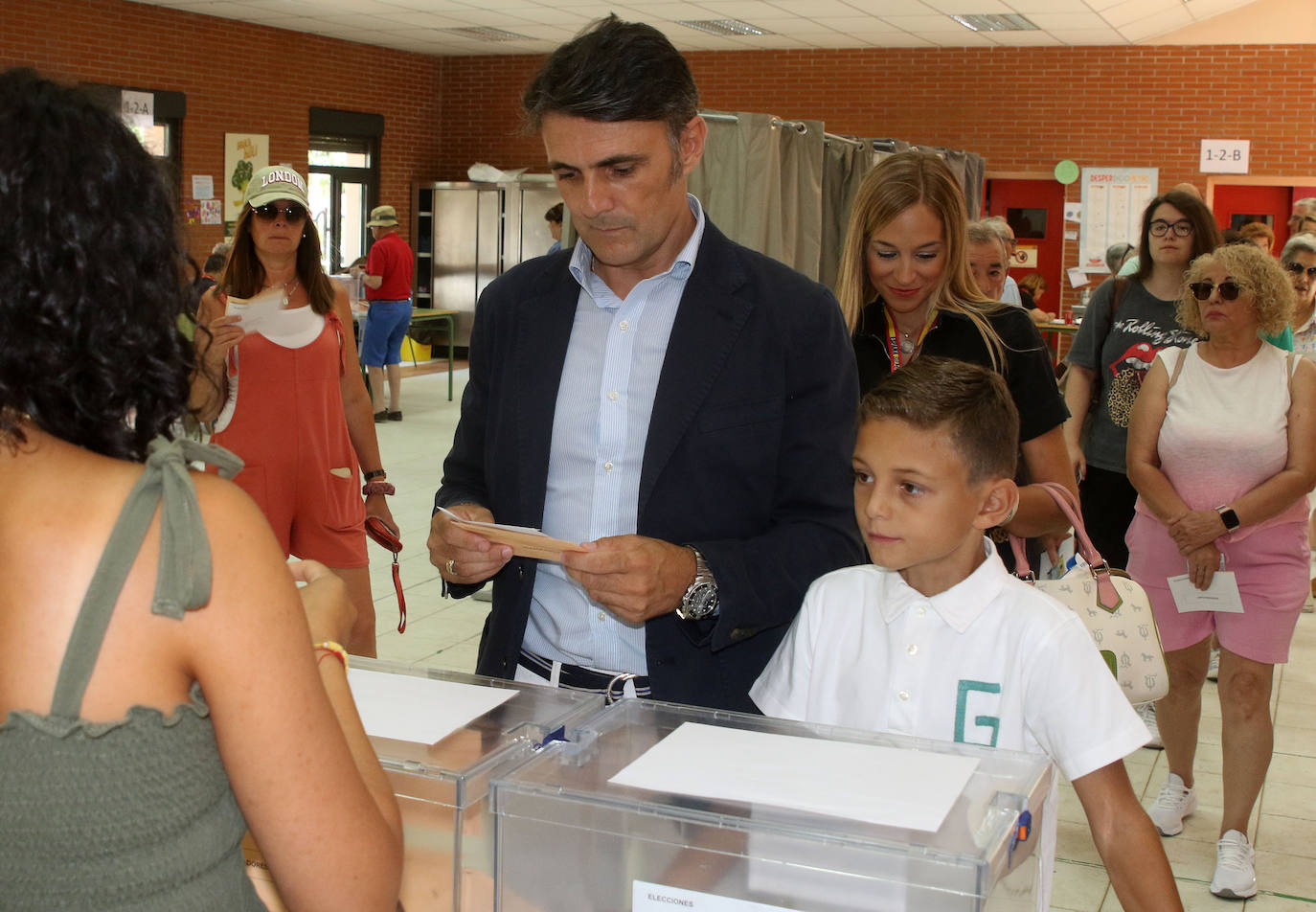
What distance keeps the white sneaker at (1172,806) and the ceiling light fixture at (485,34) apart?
477 inches

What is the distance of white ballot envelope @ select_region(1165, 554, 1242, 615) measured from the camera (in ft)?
11.3

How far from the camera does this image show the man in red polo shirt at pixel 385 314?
1148cm

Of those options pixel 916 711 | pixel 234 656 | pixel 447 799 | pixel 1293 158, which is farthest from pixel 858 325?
pixel 1293 158

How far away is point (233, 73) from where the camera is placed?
13.9 meters

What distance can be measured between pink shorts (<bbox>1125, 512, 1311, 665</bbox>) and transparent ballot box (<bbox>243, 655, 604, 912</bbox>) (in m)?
2.61

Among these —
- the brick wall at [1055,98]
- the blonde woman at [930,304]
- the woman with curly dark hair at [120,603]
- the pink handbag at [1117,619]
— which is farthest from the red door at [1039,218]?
the woman with curly dark hair at [120,603]

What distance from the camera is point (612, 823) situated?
3.64ft

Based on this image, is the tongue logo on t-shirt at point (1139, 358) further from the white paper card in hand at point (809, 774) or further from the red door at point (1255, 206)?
the red door at point (1255, 206)

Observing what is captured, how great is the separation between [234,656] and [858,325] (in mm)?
2099

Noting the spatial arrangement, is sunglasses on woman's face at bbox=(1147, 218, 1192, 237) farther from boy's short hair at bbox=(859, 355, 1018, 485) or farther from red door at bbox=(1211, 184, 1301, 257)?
red door at bbox=(1211, 184, 1301, 257)

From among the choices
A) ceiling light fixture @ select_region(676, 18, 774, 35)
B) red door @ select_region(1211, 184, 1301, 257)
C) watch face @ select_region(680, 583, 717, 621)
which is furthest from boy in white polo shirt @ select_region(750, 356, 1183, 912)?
red door @ select_region(1211, 184, 1301, 257)

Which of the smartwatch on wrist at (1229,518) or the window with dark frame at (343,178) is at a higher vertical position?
the window with dark frame at (343,178)

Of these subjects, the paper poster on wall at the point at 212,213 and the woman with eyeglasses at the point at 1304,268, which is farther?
the paper poster on wall at the point at 212,213

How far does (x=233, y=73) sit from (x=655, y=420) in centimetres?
1361
